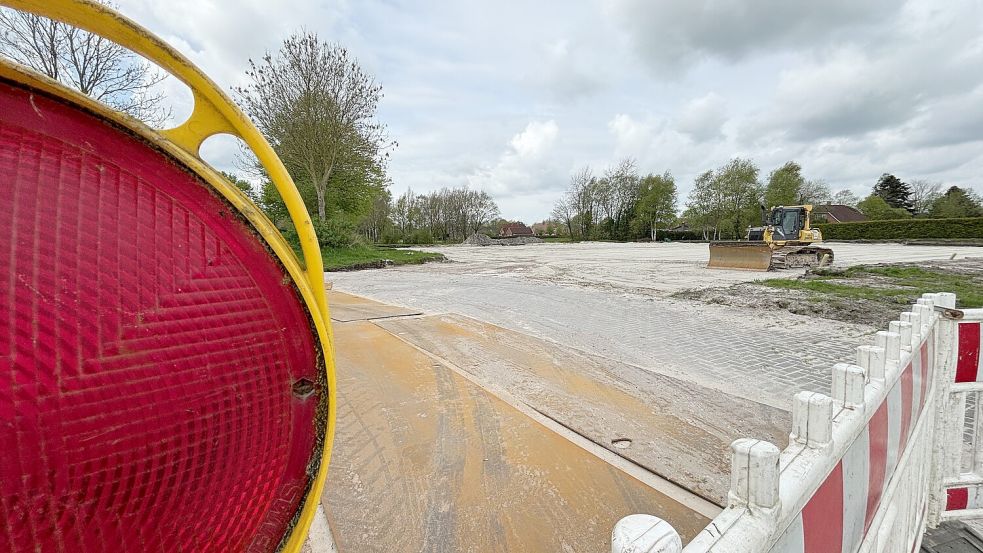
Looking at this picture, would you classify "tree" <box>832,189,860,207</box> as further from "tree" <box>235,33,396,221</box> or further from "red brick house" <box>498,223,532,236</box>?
"tree" <box>235,33,396,221</box>

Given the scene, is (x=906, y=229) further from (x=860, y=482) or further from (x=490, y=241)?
(x=860, y=482)

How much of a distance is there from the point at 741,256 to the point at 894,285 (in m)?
6.10

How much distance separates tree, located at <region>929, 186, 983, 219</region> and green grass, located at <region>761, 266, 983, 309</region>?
49.3 metres

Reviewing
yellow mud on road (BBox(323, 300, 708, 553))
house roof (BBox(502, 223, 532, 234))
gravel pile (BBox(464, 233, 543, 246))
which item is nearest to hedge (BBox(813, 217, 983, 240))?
gravel pile (BBox(464, 233, 543, 246))

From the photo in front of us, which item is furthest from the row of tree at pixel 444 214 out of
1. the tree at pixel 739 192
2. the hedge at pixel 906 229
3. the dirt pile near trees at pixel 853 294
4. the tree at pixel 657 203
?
the dirt pile near trees at pixel 853 294

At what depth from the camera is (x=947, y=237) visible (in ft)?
131

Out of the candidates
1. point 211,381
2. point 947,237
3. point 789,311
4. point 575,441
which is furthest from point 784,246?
point 947,237

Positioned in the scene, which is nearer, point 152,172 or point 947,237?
point 152,172

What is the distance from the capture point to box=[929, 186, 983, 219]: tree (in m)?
44.8

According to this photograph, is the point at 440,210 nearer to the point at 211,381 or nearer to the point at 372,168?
the point at 372,168

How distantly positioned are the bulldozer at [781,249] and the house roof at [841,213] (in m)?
53.2

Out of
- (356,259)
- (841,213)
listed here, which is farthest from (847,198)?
(356,259)

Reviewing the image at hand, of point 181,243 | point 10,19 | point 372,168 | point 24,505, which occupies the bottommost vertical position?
point 24,505

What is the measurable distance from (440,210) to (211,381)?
220ft
